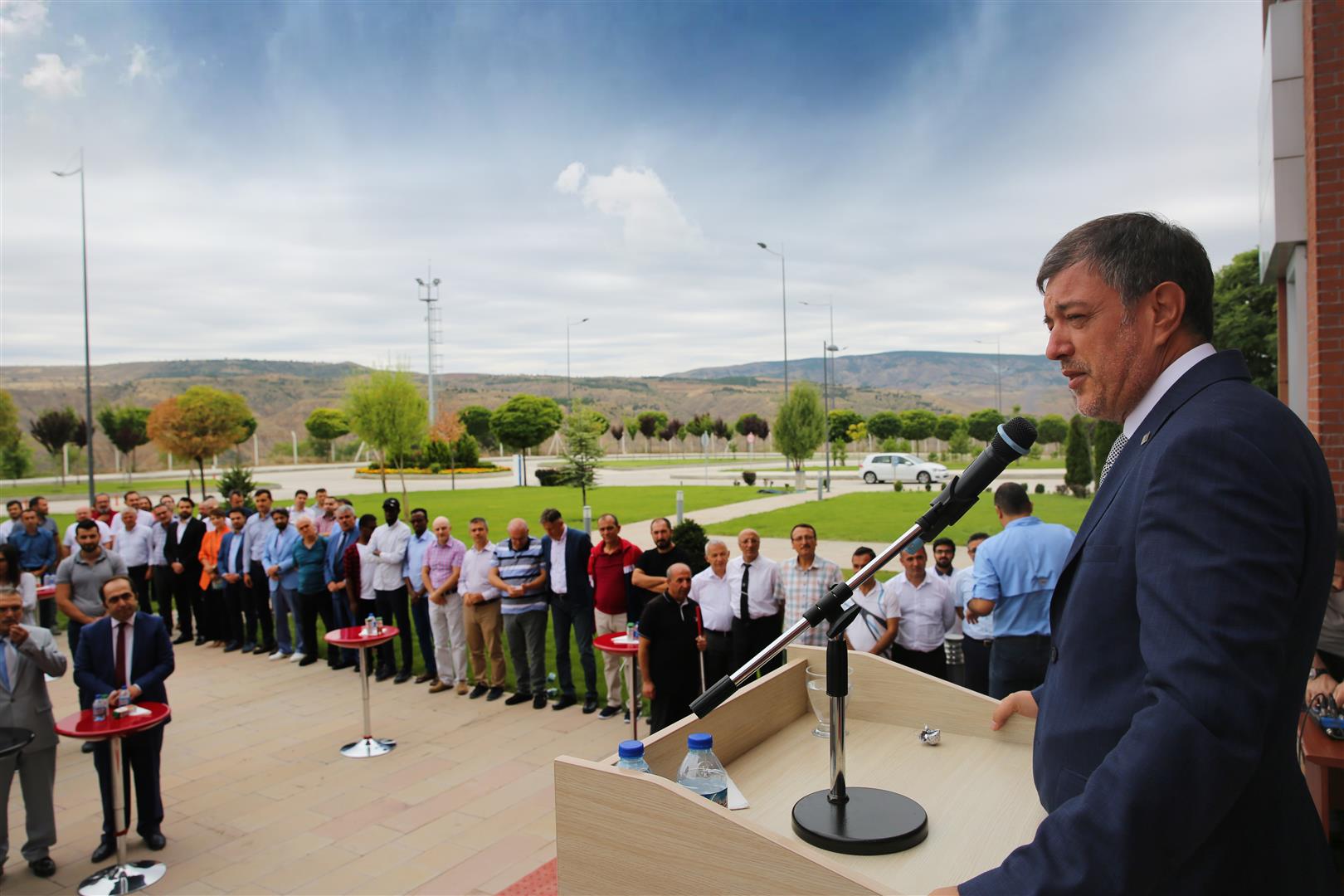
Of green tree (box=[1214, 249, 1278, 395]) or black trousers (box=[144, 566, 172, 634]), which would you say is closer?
black trousers (box=[144, 566, 172, 634])

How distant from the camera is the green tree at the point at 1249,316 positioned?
35594 millimetres

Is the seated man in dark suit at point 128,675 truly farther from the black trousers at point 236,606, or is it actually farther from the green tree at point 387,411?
the green tree at point 387,411

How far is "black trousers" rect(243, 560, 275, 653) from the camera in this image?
11570 millimetres

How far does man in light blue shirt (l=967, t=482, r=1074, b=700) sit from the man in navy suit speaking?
448 centimetres

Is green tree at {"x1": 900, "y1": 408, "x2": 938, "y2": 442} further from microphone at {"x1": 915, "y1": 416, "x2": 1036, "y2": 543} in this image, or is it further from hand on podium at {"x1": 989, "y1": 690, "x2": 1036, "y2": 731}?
microphone at {"x1": 915, "y1": 416, "x2": 1036, "y2": 543}

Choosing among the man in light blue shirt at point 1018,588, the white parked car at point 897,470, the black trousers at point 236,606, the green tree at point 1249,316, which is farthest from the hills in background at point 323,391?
the man in light blue shirt at point 1018,588

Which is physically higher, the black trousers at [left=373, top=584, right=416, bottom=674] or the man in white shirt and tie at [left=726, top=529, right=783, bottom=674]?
the man in white shirt and tie at [left=726, top=529, right=783, bottom=674]

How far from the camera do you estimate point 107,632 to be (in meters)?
5.99

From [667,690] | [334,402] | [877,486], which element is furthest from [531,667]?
[334,402]

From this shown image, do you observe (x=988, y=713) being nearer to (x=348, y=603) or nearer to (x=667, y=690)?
(x=667, y=690)

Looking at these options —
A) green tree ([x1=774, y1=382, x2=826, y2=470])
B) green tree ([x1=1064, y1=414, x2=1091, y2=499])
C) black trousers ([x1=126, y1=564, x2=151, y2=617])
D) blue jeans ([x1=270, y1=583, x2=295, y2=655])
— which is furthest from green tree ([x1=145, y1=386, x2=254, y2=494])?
green tree ([x1=1064, y1=414, x2=1091, y2=499])

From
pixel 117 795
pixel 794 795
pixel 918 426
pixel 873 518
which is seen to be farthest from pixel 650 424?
pixel 794 795

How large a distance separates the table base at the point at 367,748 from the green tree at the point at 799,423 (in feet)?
112

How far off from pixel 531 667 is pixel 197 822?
11.3 ft
